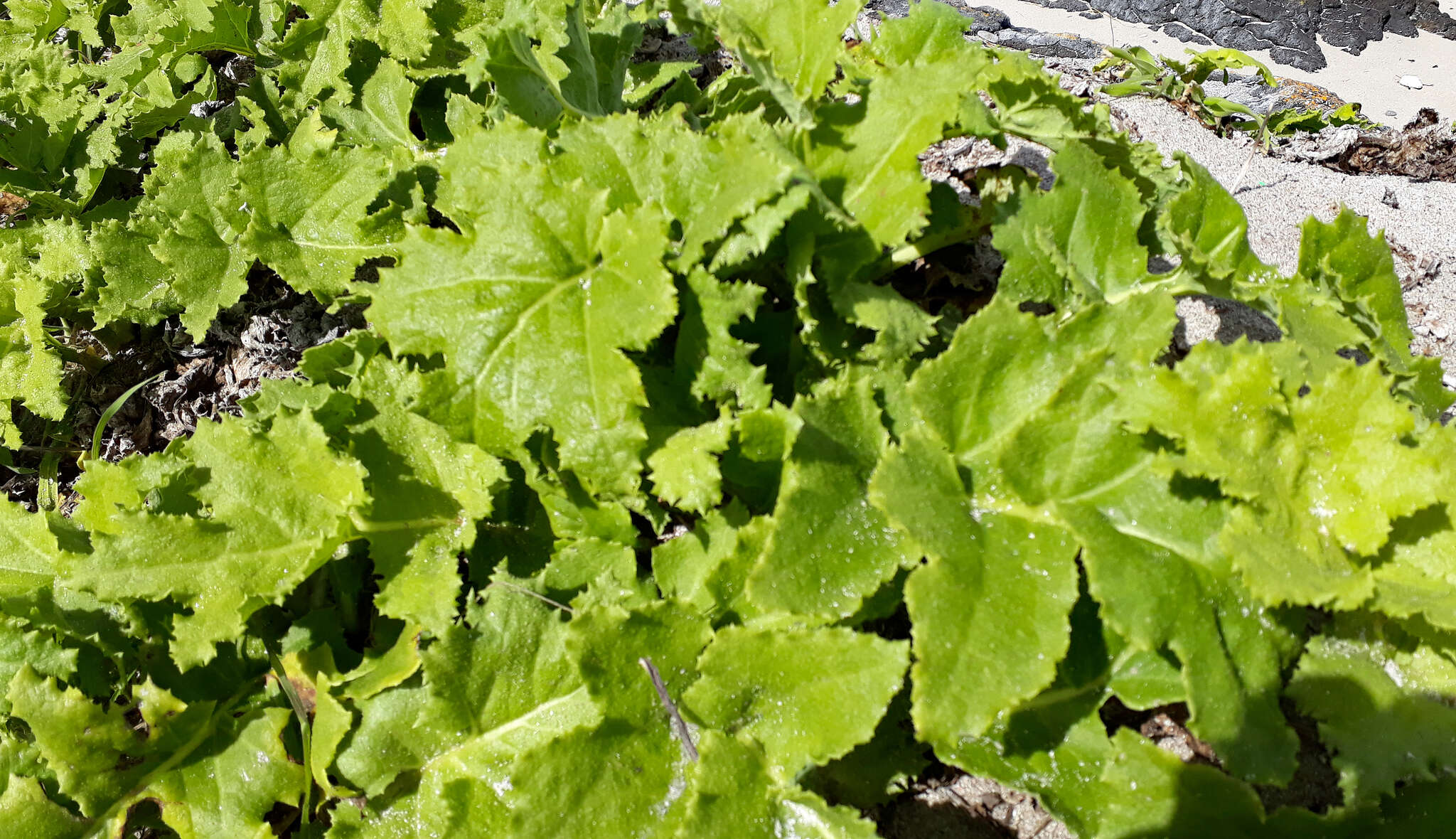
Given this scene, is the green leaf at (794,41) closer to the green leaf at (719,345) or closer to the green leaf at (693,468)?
the green leaf at (719,345)

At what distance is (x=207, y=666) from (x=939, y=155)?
2.37m

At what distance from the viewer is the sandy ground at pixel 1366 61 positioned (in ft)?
17.0

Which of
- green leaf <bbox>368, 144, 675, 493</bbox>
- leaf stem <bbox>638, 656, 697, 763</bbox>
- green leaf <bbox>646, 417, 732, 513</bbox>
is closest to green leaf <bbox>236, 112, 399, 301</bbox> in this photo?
green leaf <bbox>368, 144, 675, 493</bbox>

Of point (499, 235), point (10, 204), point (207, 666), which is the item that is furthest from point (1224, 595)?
point (10, 204)

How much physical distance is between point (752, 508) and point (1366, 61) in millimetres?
5597

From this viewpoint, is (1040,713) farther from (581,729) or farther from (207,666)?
(207,666)

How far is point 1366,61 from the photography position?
18.1 feet

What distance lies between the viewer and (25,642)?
2152mm

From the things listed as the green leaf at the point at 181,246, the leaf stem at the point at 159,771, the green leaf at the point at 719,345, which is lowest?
the leaf stem at the point at 159,771

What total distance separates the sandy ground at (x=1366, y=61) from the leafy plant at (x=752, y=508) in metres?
3.43

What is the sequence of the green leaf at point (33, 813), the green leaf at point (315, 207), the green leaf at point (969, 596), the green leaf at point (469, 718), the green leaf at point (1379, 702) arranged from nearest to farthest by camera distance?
the green leaf at point (969, 596) < the green leaf at point (1379, 702) < the green leaf at point (469, 718) < the green leaf at point (33, 813) < the green leaf at point (315, 207)

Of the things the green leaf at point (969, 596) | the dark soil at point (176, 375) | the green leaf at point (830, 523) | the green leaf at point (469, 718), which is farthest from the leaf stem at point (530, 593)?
the dark soil at point (176, 375)

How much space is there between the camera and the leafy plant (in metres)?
1.63

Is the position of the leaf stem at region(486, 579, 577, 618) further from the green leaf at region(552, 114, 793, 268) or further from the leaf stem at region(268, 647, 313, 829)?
the green leaf at region(552, 114, 793, 268)
